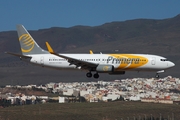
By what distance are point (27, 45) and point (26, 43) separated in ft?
2.43

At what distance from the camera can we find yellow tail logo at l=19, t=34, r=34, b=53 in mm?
118156

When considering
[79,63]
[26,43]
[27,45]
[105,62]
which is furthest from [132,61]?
[26,43]

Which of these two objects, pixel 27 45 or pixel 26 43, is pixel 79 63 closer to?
pixel 27 45

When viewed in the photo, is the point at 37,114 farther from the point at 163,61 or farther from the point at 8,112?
the point at 163,61

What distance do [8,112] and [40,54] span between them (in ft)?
258

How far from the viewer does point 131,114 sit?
19800 cm

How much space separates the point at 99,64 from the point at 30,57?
1426 centimetres

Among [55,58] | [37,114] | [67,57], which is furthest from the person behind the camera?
[37,114]

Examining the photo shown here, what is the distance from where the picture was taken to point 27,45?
4670 inches

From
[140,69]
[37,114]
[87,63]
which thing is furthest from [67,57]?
[37,114]

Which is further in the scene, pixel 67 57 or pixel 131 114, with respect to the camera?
pixel 131 114

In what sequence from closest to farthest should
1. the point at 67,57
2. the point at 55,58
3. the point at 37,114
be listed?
1. the point at 67,57
2. the point at 55,58
3. the point at 37,114

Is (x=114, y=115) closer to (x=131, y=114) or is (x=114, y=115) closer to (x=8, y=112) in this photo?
(x=131, y=114)

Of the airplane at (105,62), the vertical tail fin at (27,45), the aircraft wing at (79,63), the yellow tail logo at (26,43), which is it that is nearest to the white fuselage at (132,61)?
the airplane at (105,62)
